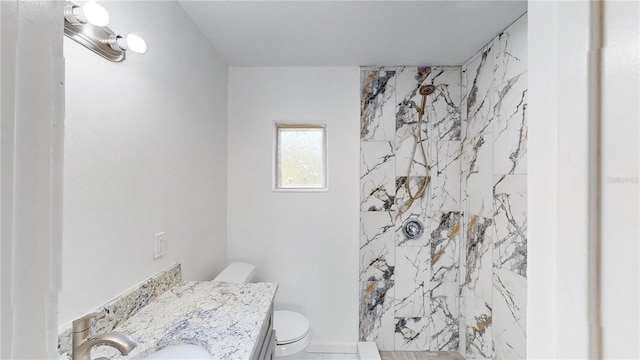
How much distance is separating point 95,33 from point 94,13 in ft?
0.45

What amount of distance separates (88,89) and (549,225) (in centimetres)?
127

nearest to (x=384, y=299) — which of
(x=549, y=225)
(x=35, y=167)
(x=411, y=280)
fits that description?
(x=411, y=280)

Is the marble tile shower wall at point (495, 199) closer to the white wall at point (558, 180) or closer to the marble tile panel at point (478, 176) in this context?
the marble tile panel at point (478, 176)

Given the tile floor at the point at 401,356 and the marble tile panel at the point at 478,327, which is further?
the tile floor at the point at 401,356

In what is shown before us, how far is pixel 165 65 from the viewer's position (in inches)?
58.6

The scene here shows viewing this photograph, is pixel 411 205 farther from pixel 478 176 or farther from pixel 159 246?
pixel 159 246

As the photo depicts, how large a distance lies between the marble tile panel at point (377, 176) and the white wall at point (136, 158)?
3.96 ft

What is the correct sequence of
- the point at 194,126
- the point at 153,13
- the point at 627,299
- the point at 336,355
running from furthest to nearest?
the point at 336,355 → the point at 194,126 → the point at 153,13 → the point at 627,299

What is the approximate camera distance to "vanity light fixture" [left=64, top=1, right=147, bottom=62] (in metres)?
0.88

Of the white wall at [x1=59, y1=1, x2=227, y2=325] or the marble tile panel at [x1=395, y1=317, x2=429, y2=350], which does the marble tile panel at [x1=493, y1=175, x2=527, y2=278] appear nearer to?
the marble tile panel at [x1=395, y1=317, x2=429, y2=350]

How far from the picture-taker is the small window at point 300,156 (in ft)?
8.46

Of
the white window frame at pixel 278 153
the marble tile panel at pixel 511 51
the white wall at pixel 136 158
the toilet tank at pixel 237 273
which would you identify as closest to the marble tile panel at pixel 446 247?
the white window frame at pixel 278 153

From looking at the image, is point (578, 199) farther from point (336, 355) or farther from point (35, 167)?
point (336, 355)

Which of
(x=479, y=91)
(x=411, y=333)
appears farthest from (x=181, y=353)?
(x=479, y=91)
